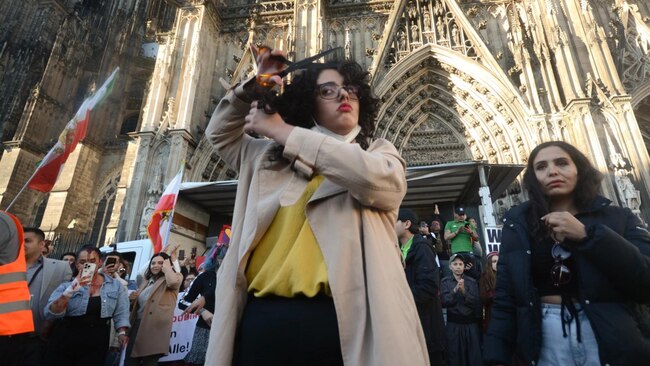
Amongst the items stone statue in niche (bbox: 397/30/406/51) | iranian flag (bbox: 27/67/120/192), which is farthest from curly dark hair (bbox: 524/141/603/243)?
stone statue in niche (bbox: 397/30/406/51)

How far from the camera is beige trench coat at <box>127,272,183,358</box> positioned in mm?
3986

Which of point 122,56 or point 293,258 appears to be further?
point 122,56

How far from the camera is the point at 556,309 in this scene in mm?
1605

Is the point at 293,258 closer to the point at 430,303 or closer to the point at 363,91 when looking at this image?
the point at 363,91

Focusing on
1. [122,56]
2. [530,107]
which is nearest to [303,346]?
[530,107]

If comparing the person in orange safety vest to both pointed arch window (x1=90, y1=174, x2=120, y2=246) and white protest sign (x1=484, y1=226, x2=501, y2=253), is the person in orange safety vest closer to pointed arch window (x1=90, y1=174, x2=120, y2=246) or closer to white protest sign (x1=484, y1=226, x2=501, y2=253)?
white protest sign (x1=484, y1=226, x2=501, y2=253)

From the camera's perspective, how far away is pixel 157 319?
4.15m

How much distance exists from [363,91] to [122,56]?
21.9 m

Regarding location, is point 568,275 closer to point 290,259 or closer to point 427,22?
point 290,259

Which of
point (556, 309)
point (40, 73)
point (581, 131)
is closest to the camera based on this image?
point (556, 309)

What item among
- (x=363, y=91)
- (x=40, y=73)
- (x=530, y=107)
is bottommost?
(x=363, y=91)

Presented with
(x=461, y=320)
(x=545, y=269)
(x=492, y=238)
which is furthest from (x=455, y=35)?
(x=545, y=269)

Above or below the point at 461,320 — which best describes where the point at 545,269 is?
above

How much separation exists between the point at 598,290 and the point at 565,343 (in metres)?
0.27
